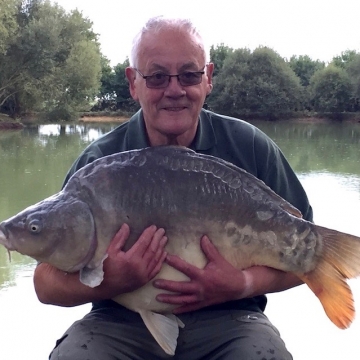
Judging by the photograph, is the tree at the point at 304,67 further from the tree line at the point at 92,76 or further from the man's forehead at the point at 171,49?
the man's forehead at the point at 171,49

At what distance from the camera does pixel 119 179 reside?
69.6 inches

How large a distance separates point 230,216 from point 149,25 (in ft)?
2.39

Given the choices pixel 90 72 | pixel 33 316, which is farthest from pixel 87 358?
pixel 90 72

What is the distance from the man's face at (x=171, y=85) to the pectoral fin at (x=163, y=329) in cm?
63

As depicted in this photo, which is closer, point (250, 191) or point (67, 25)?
point (250, 191)

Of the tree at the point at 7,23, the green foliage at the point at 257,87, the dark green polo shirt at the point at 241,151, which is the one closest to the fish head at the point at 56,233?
the dark green polo shirt at the point at 241,151

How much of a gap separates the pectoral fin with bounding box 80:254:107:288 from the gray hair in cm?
75

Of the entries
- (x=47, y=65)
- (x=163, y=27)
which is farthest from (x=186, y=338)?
(x=47, y=65)

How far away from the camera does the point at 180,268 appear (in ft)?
5.74

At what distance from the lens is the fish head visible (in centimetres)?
168

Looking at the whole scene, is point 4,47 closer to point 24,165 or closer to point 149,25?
point 24,165

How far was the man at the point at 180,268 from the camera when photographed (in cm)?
176

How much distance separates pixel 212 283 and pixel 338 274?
1.23ft

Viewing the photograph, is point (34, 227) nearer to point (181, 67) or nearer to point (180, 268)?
point (180, 268)
